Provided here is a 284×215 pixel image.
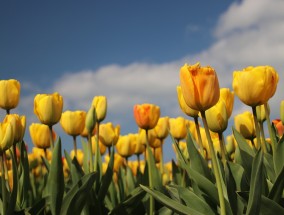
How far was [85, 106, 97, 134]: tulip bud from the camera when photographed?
146 inches

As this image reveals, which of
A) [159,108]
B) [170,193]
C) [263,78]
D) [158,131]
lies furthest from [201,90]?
[158,131]

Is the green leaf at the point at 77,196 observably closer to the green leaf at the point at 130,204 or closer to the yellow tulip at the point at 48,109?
the green leaf at the point at 130,204

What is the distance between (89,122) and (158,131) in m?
1.38

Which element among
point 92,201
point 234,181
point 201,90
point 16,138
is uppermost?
point 201,90

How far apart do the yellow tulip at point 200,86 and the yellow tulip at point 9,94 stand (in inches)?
77.5

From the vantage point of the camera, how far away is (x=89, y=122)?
373 cm

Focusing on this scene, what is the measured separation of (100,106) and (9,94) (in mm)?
811

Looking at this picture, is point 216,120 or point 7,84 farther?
point 7,84

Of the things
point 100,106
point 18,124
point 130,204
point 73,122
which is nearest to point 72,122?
point 73,122

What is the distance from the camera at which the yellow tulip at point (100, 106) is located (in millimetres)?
4043

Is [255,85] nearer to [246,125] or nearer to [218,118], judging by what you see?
[218,118]

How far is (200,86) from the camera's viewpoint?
7.25 feet

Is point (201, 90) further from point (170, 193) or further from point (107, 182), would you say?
point (107, 182)

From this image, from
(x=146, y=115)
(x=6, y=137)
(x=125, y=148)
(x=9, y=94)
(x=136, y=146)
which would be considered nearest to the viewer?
(x=6, y=137)
